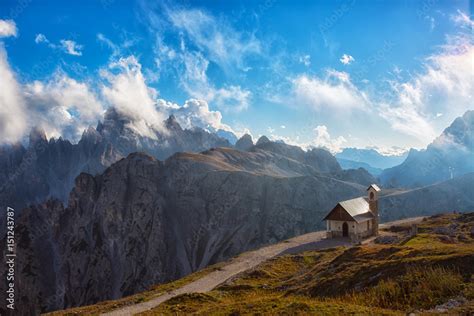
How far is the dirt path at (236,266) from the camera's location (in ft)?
122

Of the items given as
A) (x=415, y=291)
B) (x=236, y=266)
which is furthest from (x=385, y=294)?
(x=236, y=266)

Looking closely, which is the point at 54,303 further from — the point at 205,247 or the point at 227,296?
the point at 227,296

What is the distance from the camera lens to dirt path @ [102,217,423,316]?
122 feet

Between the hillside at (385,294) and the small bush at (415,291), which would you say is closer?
the hillside at (385,294)

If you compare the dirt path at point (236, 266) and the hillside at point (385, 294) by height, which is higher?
the hillside at point (385, 294)

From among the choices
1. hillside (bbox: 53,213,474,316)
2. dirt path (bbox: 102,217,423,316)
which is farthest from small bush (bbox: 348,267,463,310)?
dirt path (bbox: 102,217,423,316)

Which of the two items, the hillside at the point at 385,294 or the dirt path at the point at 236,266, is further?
the dirt path at the point at 236,266

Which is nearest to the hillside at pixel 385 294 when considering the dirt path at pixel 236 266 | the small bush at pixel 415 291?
the small bush at pixel 415 291

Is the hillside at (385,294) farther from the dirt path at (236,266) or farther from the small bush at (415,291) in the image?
the dirt path at (236,266)

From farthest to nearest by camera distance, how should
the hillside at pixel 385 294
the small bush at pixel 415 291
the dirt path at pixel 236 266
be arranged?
1. the dirt path at pixel 236 266
2. the small bush at pixel 415 291
3. the hillside at pixel 385 294

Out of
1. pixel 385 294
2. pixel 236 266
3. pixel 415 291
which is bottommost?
pixel 236 266

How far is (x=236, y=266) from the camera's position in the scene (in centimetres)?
5825

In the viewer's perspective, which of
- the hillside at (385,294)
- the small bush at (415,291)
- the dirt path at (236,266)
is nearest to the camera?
the hillside at (385,294)

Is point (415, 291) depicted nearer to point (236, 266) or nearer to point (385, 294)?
point (385, 294)
